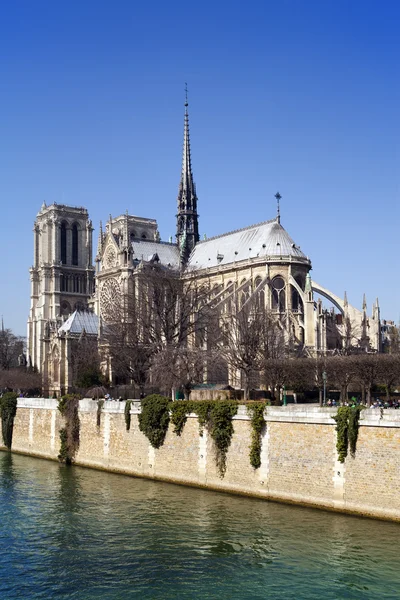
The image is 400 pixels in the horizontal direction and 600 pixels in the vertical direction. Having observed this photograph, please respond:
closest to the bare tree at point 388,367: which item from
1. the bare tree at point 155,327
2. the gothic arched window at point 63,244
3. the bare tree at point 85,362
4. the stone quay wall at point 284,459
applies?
the bare tree at point 155,327

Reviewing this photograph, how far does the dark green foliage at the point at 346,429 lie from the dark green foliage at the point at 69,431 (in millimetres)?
18875

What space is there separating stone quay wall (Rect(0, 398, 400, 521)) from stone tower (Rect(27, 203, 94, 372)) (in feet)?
222

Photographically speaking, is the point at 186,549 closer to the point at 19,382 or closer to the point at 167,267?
the point at 19,382

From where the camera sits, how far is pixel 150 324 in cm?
4862

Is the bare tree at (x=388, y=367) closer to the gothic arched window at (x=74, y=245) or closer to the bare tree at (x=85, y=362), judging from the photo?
the bare tree at (x=85, y=362)

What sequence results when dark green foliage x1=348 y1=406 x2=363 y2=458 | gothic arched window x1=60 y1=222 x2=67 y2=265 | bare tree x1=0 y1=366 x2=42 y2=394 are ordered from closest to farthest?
dark green foliage x1=348 y1=406 x2=363 y2=458 → bare tree x1=0 y1=366 x2=42 y2=394 → gothic arched window x1=60 y1=222 x2=67 y2=265

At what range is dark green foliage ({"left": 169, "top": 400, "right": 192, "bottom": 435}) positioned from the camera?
113 ft

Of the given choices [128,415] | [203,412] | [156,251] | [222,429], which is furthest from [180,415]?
[156,251]

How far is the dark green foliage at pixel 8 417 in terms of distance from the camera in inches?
1997

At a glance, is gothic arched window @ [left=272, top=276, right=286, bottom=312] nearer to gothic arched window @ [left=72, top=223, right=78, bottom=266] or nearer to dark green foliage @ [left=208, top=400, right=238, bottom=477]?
dark green foliage @ [left=208, top=400, right=238, bottom=477]

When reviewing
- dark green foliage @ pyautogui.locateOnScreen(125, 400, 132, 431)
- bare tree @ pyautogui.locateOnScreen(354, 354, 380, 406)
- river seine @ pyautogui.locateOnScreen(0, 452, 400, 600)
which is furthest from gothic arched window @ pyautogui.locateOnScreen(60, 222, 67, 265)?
river seine @ pyautogui.locateOnScreen(0, 452, 400, 600)

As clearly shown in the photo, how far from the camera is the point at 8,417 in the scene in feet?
167

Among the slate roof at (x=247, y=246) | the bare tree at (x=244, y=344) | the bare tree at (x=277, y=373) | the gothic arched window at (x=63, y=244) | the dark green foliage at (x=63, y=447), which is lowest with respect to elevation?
the dark green foliage at (x=63, y=447)

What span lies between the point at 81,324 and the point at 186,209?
75.3 ft
